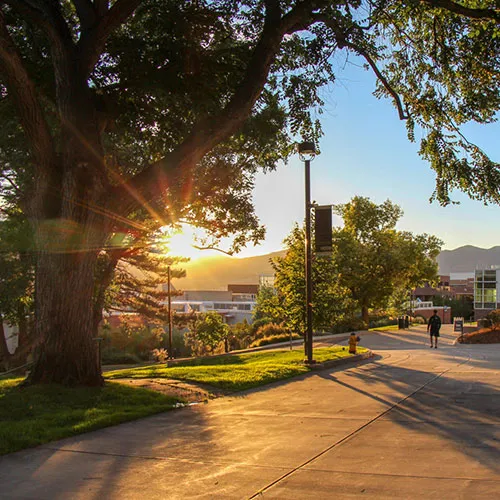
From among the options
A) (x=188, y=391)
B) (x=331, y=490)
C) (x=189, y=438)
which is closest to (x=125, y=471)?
(x=189, y=438)

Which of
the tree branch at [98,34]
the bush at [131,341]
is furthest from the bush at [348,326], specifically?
the tree branch at [98,34]

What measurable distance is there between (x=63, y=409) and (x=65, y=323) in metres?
2.12

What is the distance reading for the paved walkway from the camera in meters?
4.87

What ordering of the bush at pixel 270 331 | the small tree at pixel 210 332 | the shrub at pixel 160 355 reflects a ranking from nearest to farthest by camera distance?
1. the shrub at pixel 160 355
2. the bush at pixel 270 331
3. the small tree at pixel 210 332

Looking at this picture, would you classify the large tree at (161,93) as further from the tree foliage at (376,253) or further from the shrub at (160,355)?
the tree foliage at (376,253)

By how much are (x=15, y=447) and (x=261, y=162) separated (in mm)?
13320

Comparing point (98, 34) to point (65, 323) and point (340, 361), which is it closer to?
point (65, 323)

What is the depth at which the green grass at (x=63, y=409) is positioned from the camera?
696cm

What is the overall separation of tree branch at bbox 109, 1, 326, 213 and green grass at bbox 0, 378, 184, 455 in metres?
3.46

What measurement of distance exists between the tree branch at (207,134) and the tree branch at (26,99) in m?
1.44

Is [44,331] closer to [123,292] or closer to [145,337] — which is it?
[123,292]

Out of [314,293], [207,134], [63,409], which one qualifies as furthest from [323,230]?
[63,409]

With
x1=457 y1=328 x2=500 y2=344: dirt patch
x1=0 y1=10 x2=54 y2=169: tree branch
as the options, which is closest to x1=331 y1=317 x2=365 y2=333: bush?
x1=457 y1=328 x2=500 y2=344: dirt patch

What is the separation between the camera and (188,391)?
10727mm
